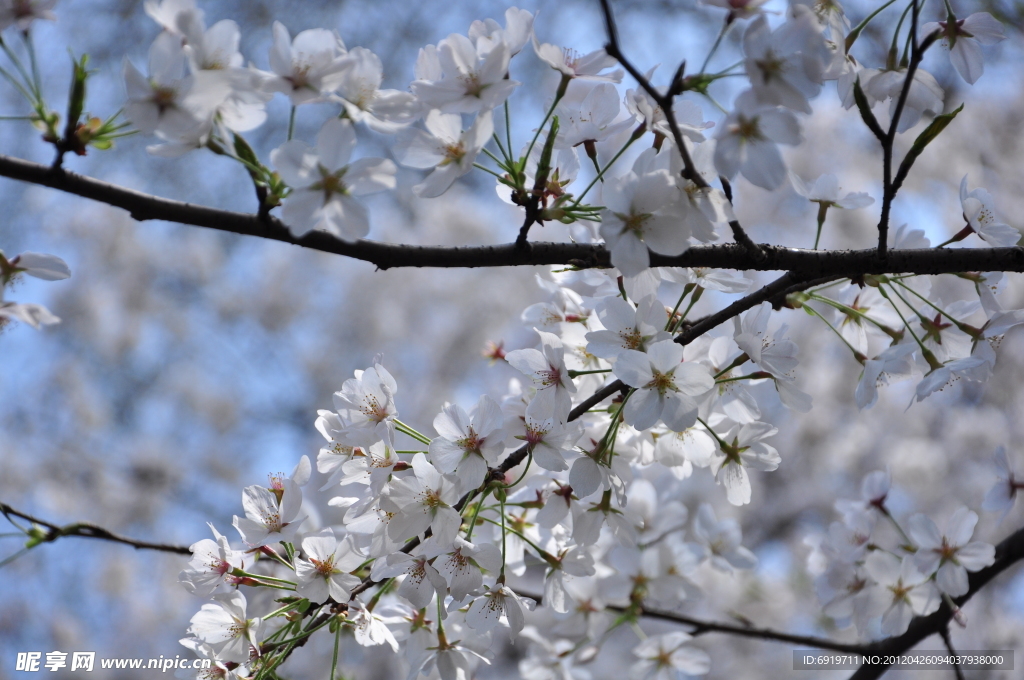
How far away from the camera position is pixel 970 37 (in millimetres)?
1050

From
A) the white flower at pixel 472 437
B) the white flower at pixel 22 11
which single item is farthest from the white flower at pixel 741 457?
the white flower at pixel 22 11

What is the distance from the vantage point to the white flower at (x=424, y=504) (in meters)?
0.96

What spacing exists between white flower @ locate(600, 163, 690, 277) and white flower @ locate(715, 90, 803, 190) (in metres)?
0.08

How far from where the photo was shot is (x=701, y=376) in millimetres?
912

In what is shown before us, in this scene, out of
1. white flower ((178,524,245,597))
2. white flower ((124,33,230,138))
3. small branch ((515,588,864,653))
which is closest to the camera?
white flower ((124,33,230,138))

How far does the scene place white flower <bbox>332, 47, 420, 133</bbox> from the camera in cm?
85

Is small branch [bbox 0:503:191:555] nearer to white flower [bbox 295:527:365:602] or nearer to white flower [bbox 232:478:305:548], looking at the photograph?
white flower [bbox 232:478:305:548]

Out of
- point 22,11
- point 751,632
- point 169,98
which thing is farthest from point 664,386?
point 751,632

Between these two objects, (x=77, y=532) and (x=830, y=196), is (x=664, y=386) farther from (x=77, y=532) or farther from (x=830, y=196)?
(x=77, y=532)

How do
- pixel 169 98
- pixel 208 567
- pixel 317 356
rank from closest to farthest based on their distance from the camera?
pixel 169 98 → pixel 208 567 → pixel 317 356

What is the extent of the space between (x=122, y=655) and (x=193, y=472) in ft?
5.09

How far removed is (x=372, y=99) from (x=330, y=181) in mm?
153

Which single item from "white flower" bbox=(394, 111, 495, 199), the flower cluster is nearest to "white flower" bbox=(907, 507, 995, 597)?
the flower cluster

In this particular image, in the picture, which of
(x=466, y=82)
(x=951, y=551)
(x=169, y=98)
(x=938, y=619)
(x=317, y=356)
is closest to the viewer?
(x=169, y=98)
